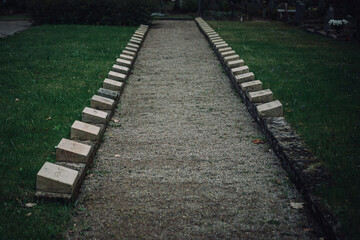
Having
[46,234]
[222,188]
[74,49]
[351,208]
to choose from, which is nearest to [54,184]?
[46,234]

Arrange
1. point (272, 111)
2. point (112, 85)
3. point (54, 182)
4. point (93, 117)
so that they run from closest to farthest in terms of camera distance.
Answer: point (54, 182)
point (93, 117)
point (272, 111)
point (112, 85)

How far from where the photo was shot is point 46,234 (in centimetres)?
307

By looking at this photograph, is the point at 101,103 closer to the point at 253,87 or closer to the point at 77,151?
the point at 77,151

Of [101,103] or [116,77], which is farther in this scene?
[116,77]

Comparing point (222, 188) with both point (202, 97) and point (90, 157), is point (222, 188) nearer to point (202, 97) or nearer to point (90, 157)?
point (90, 157)

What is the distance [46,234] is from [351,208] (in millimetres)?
2606

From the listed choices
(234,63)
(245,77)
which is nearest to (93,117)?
(245,77)

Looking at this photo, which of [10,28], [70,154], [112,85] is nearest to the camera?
[70,154]

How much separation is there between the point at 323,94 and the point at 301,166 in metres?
3.14

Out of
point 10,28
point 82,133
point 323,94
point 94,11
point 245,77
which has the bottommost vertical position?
point 82,133

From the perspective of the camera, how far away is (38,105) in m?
6.13

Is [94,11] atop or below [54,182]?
atop

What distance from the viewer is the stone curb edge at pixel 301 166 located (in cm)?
312

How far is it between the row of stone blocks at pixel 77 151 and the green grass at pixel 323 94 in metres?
2.47
